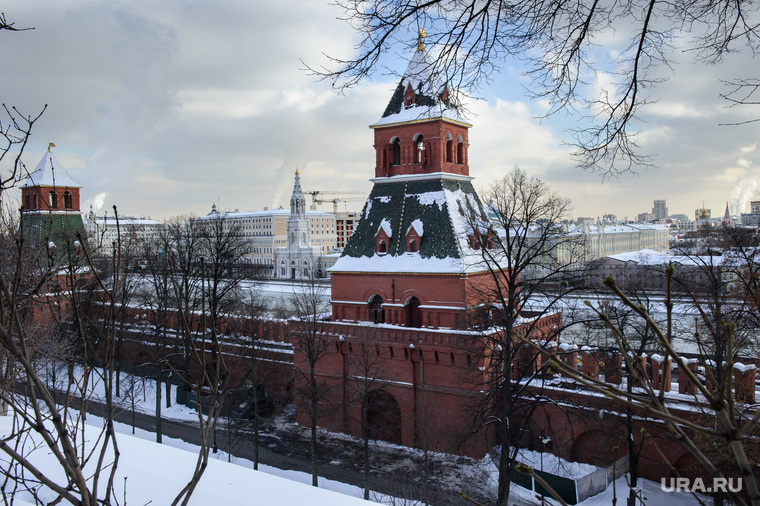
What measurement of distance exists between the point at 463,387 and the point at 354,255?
6621mm

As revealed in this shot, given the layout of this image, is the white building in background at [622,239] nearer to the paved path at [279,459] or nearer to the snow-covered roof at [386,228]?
the snow-covered roof at [386,228]

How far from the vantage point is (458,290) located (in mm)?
18219

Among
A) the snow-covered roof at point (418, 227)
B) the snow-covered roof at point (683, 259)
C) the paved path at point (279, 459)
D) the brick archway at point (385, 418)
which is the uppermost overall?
the snow-covered roof at point (418, 227)

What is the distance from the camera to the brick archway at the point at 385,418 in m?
19.2

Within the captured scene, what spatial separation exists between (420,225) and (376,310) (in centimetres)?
369

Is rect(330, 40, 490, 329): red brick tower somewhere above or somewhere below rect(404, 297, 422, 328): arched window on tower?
above

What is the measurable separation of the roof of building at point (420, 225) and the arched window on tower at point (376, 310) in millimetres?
1245

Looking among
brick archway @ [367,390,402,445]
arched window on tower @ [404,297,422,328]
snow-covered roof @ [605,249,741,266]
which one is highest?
snow-covered roof @ [605,249,741,266]

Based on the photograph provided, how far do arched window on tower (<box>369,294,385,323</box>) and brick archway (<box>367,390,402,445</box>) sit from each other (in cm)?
266

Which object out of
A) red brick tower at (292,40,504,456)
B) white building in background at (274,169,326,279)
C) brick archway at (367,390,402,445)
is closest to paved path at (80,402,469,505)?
red brick tower at (292,40,504,456)

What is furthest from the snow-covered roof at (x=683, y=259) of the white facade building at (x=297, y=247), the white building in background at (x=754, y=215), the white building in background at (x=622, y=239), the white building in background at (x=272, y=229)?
the white building in background at (x=272, y=229)

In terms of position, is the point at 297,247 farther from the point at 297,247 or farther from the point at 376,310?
the point at 376,310

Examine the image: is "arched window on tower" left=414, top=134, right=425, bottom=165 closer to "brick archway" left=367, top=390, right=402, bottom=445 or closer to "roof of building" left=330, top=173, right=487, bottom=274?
"roof of building" left=330, top=173, right=487, bottom=274

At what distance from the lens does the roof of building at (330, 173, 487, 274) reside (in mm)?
18703
